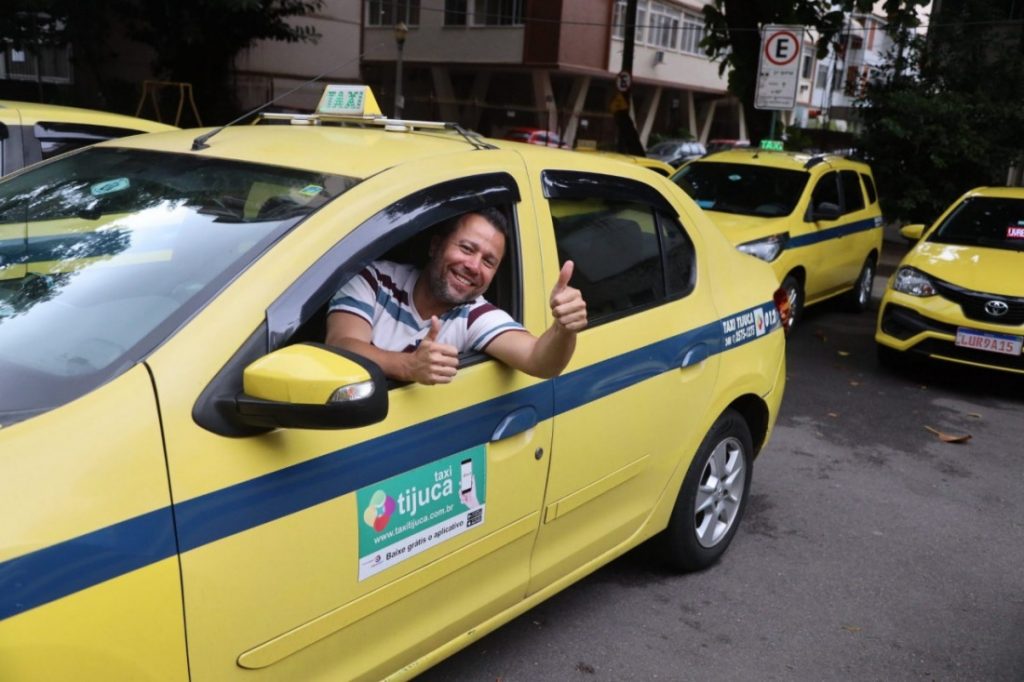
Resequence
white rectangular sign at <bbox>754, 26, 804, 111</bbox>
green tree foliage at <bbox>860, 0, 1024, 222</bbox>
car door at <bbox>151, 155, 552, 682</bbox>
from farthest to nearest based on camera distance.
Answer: green tree foliage at <bbox>860, 0, 1024, 222</bbox> → white rectangular sign at <bbox>754, 26, 804, 111</bbox> → car door at <bbox>151, 155, 552, 682</bbox>

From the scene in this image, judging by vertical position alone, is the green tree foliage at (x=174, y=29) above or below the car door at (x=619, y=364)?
above

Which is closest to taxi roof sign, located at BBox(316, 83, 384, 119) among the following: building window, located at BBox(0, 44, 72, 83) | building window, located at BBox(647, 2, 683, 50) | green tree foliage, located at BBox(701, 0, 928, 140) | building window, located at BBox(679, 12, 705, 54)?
green tree foliage, located at BBox(701, 0, 928, 140)

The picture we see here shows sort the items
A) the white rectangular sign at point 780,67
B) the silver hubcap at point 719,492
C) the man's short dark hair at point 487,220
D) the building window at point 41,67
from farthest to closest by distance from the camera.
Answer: the building window at point 41,67 < the white rectangular sign at point 780,67 < the silver hubcap at point 719,492 < the man's short dark hair at point 487,220

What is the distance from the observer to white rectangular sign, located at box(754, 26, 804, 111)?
11203mm

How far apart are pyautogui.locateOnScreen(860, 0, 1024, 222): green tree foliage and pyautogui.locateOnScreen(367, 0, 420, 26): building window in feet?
76.9

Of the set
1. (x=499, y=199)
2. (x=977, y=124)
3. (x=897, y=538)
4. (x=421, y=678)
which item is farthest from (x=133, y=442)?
(x=977, y=124)

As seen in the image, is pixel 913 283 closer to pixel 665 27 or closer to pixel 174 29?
pixel 174 29

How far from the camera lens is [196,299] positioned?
2129 mm

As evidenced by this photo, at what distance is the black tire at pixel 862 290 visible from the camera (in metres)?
10.4

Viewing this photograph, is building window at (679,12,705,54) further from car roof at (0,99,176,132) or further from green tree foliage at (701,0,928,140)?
car roof at (0,99,176,132)

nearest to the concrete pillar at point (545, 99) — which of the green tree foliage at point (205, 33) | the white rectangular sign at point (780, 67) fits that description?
the green tree foliage at point (205, 33)

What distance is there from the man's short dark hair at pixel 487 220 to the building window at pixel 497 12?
99.6 feet

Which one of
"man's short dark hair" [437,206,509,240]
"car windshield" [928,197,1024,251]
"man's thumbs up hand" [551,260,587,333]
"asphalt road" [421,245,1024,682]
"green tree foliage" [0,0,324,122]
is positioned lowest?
"asphalt road" [421,245,1024,682]

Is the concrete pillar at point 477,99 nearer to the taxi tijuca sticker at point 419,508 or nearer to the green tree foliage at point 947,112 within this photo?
the green tree foliage at point 947,112
